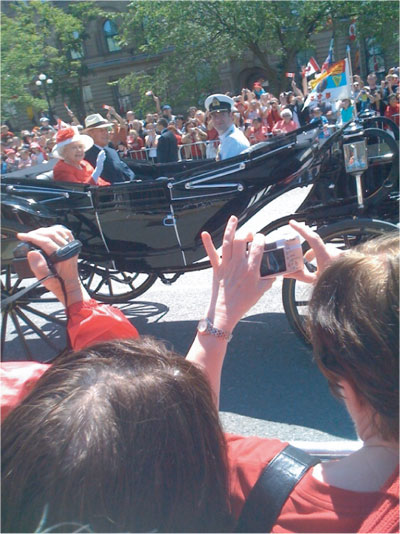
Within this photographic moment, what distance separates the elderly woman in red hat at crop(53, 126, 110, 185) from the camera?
15.7ft

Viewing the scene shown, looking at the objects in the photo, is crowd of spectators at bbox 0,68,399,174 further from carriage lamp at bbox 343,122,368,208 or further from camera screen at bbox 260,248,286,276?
camera screen at bbox 260,248,286,276

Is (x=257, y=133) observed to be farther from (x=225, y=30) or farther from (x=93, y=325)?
(x=225, y=30)

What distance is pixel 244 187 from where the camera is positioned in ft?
13.2

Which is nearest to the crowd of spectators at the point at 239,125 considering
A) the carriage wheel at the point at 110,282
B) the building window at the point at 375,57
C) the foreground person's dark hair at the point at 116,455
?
the carriage wheel at the point at 110,282

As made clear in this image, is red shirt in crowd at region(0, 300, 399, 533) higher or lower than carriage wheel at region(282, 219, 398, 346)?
higher

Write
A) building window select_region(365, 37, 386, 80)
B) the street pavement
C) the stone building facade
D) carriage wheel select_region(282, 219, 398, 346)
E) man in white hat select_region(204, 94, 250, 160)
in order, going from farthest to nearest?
the stone building facade, building window select_region(365, 37, 386, 80), man in white hat select_region(204, 94, 250, 160), carriage wheel select_region(282, 219, 398, 346), the street pavement

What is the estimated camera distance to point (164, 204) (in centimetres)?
407

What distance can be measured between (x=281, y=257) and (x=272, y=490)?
0.65 m

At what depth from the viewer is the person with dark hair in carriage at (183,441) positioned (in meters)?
0.90

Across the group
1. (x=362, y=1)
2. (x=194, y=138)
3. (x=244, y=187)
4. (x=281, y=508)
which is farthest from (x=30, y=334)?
(x=362, y=1)

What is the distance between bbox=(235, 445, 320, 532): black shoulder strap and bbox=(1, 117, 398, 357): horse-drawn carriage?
2.55 meters

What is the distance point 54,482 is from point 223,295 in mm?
677

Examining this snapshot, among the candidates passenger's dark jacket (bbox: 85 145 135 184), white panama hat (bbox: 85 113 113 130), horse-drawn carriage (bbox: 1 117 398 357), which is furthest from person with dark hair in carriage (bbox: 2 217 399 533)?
white panama hat (bbox: 85 113 113 130)

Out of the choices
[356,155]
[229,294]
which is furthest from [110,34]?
[229,294]
